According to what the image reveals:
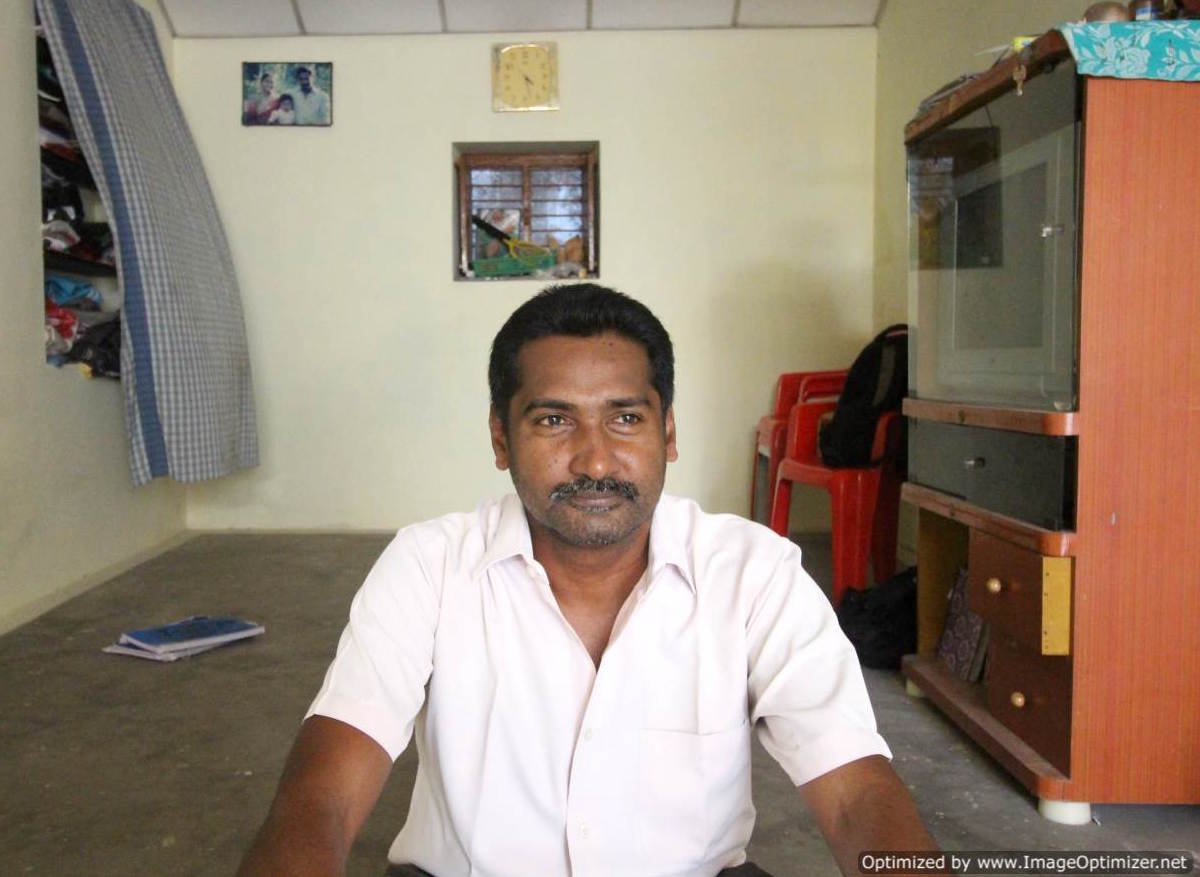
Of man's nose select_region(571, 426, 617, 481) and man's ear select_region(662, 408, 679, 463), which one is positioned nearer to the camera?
man's nose select_region(571, 426, 617, 481)

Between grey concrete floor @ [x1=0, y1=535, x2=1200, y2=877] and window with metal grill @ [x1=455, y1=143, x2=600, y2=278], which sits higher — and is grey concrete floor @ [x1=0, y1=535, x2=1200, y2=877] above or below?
below

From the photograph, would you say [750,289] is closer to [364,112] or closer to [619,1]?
[619,1]

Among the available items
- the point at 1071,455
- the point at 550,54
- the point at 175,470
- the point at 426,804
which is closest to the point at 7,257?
the point at 175,470

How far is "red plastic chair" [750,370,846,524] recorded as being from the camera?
4.08 metres

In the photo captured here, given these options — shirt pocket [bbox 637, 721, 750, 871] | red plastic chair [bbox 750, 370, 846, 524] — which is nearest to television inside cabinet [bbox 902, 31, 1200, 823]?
shirt pocket [bbox 637, 721, 750, 871]

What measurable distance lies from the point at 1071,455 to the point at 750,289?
3171mm

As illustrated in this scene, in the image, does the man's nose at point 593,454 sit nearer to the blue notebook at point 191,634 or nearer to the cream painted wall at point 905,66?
the blue notebook at point 191,634

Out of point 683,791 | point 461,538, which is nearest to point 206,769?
point 461,538

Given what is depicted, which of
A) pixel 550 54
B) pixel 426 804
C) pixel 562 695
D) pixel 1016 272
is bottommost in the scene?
pixel 426 804

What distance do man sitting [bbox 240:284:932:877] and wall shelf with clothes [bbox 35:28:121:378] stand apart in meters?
3.06

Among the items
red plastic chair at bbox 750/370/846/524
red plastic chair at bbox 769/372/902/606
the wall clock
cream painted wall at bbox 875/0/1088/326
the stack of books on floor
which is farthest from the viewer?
the wall clock

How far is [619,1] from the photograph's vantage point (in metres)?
4.57

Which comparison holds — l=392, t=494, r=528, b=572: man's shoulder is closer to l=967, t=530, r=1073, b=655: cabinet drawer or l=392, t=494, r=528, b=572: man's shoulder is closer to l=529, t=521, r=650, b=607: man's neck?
l=529, t=521, r=650, b=607: man's neck

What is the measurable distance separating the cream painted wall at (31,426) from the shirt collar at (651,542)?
268cm
